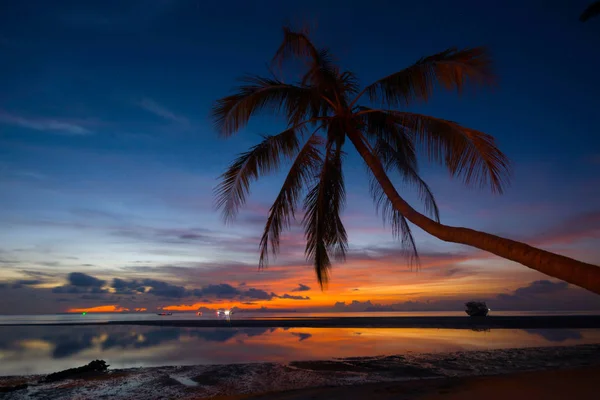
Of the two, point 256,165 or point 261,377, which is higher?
point 256,165

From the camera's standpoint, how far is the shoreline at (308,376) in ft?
31.9

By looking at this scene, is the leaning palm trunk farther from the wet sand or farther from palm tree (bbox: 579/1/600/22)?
palm tree (bbox: 579/1/600/22)

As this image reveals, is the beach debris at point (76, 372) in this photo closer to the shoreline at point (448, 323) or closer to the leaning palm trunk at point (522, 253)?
the leaning palm trunk at point (522, 253)

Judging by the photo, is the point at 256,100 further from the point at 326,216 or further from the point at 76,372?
the point at 76,372

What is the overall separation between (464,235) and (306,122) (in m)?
5.04

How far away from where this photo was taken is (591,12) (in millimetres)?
9828

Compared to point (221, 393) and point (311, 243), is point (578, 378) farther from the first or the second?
point (221, 393)

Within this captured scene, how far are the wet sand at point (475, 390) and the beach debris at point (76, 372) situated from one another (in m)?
7.28

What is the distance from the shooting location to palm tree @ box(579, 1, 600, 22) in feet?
31.9

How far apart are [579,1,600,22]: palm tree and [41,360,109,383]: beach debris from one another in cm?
1796

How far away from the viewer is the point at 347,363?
14.0m

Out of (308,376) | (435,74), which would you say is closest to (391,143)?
(435,74)

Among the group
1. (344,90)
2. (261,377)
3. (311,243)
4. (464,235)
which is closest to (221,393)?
(261,377)

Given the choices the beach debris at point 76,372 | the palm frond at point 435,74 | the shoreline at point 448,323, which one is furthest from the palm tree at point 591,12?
the shoreline at point 448,323
